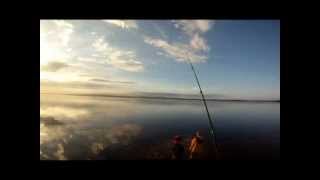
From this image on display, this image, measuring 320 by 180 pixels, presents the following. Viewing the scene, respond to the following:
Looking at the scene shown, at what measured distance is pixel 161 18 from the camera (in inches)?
113

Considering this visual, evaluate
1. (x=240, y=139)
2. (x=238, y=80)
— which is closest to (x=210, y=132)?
(x=240, y=139)

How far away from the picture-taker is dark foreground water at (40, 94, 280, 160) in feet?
9.17

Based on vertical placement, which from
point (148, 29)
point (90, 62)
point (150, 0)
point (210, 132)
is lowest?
point (210, 132)

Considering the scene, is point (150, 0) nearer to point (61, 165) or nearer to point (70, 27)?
point (70, 27)

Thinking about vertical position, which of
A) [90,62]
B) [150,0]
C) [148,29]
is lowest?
[90,62]

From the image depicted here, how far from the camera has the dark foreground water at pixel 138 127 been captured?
9.17ft

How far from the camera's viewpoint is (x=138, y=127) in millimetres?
2807

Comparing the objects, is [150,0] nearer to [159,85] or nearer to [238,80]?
[159,85]
